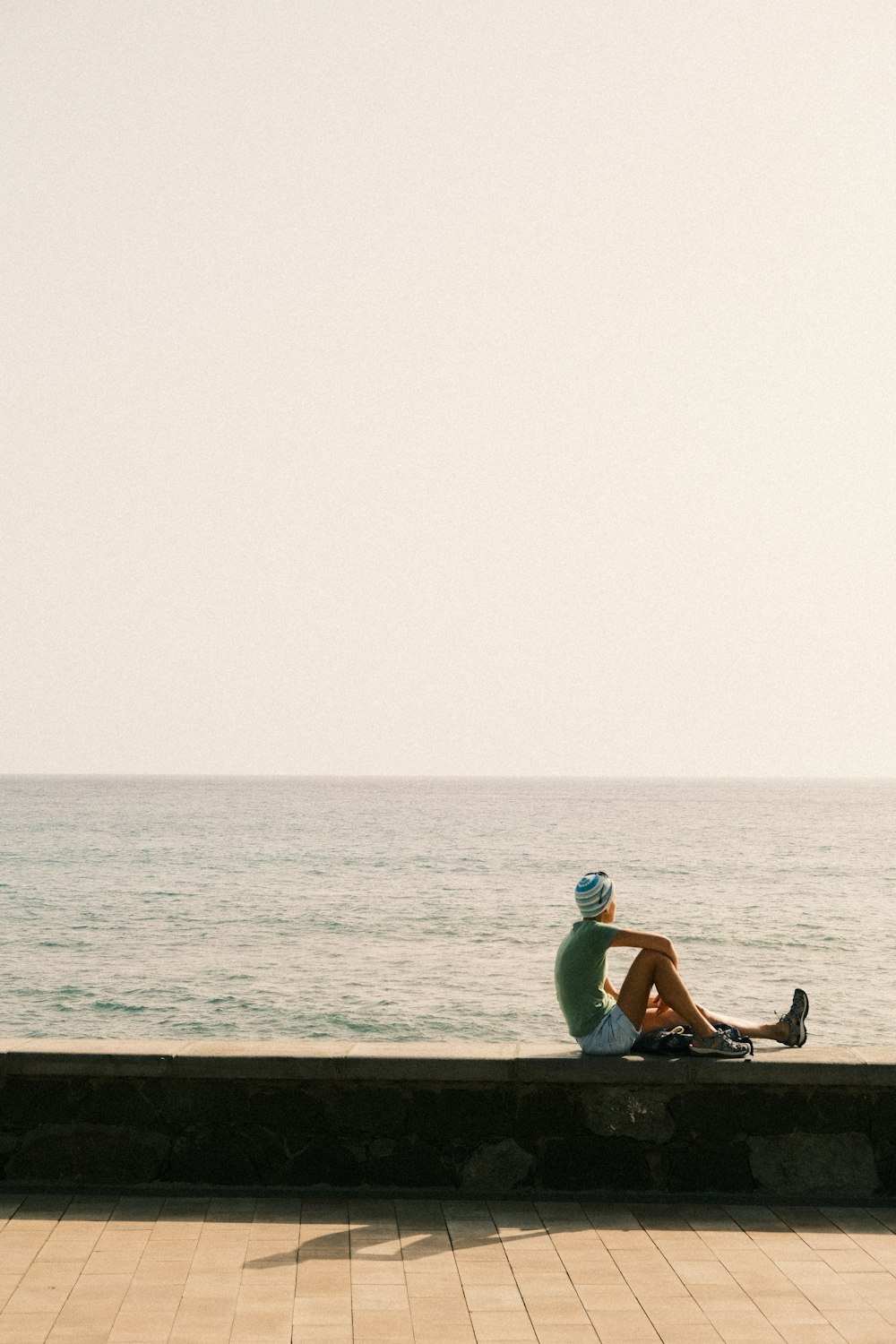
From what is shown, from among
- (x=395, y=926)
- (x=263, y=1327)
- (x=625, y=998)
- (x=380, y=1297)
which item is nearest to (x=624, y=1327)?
(x=380, y=1297)

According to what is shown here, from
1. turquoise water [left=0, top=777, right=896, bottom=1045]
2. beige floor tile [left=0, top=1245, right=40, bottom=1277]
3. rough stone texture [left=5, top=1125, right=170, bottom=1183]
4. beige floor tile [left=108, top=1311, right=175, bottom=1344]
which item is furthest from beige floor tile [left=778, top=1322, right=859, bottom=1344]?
turquoise water [left=0, top=777, right=896, bottom=1045]

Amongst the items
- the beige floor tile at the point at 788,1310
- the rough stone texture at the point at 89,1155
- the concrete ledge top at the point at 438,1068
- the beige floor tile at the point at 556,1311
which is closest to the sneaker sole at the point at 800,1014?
the concrete ledge top at the point at 438,1068

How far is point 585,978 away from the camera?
6723mm

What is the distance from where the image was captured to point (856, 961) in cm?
3659

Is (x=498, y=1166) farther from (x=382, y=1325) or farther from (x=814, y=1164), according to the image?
(x=382, y=1325)

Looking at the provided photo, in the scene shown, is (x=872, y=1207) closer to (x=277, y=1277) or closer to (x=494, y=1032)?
(x=277, y=1277)

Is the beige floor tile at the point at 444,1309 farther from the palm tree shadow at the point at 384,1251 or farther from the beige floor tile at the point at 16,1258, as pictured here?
the beige floor tile at the point at 16,1258

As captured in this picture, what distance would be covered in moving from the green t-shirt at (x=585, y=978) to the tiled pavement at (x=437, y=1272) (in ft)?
2.76

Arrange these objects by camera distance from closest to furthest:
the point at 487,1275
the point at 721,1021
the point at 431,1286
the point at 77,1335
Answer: the point at 77,1335
the point at 431,1286
the point at 487,1275
the point at 721,1021

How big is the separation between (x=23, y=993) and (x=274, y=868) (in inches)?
1410

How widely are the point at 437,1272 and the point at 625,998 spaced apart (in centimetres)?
175

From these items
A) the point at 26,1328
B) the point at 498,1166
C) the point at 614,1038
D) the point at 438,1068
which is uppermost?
the point at 614,1038

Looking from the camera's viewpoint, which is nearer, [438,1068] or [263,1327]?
[263,1327]

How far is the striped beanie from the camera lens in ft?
22.0
